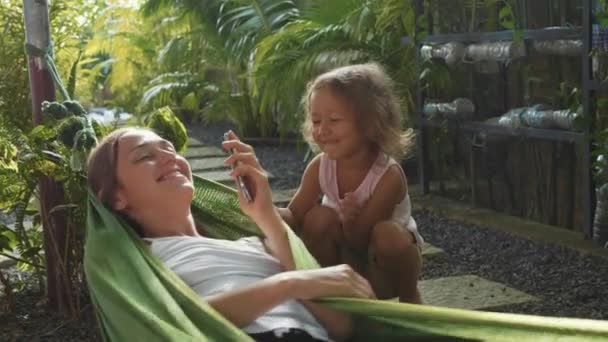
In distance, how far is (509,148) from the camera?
14.3ft

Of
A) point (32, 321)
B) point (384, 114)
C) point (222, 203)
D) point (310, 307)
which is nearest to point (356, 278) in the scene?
point (310, 307)

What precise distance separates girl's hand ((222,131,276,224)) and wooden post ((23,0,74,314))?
915mm

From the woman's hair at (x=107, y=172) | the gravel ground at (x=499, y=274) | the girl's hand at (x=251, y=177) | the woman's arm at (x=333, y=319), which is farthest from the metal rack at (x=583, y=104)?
the woman's hair at (x=107, y=172)

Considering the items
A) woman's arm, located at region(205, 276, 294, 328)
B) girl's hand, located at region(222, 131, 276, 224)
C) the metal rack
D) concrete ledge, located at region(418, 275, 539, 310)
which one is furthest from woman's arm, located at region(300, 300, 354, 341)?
the metal rack

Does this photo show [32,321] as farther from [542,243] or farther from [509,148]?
[509,148]

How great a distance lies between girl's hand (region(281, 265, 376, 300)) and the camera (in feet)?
5.62

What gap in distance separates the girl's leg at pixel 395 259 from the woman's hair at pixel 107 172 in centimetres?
71

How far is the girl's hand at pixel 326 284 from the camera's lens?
5.62 feet

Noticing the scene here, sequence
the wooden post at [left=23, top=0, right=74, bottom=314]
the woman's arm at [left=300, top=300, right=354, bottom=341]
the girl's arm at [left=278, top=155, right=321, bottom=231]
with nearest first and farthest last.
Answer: the woman's arm at [left=300, top=300, right=354, bottom=341] < the girl's arm at [left=278, top=155, right=321, bottom=231] < the wooden post at [left=23, top=0, right=74, bottom=314]

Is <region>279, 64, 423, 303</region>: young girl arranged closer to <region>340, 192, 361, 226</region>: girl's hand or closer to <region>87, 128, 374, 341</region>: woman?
<region>340, 192, 361, 226</region>: girl's hand

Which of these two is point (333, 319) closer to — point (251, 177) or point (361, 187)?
point (251, 177)

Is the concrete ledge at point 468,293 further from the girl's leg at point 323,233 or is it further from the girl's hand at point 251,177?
the girl's hand at point 251,177

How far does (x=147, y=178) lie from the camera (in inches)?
75.4

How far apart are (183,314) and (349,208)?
0.99 meters
